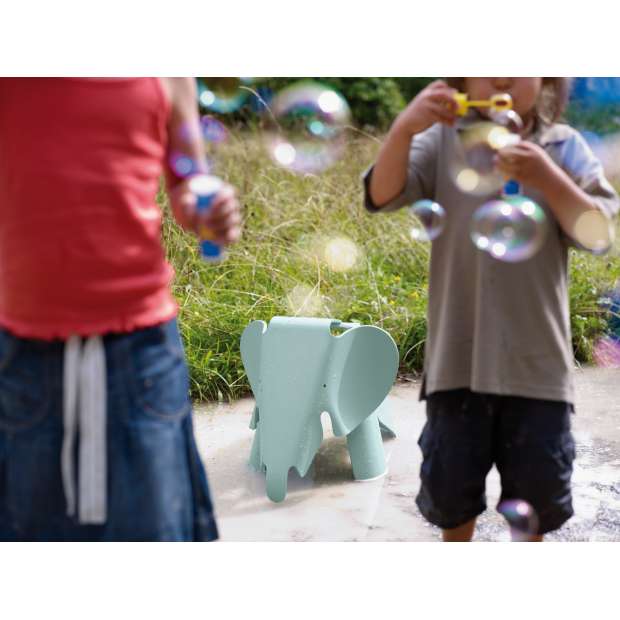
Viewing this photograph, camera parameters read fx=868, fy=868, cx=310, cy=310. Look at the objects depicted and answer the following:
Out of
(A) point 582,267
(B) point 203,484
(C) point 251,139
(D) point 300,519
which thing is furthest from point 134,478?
(C) point 251,139

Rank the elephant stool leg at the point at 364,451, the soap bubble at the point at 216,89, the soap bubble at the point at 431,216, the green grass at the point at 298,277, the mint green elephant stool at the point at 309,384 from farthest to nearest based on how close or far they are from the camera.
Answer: the green grass at the point at 298,277, the elephant stool leg at the point at 364,451, the mint green elephant stool at the point at 309,384, the soap bubble at the point at 216,89, the soap bubble at the point at 431,216

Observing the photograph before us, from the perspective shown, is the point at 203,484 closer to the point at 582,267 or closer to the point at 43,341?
the point at 43,341

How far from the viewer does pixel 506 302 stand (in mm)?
1462

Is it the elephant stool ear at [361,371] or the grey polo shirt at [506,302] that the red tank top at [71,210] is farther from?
the elephant stool ear at [361,371]

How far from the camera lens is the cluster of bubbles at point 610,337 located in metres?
3.08

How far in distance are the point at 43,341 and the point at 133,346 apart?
118 millimetres

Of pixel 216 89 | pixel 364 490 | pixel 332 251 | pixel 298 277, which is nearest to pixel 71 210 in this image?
pixel 216 89

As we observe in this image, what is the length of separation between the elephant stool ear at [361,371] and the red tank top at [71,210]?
41.1 inches

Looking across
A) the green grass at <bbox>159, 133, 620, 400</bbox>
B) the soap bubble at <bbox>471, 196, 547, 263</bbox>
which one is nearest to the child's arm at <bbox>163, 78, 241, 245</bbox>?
the soap bubble at <bbox>471, 196, 547, 263</bbox>

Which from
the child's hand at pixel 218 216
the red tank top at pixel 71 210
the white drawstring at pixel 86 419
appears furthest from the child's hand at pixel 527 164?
the white drawstring at pixel 86 419

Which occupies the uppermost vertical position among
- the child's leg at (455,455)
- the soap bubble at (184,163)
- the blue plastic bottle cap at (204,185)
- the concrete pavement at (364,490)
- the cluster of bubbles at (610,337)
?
the soap bubble at (184,163)

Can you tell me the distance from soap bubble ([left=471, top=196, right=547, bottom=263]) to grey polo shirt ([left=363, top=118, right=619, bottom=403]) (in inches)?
0.5

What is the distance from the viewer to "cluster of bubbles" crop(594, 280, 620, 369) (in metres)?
3.08

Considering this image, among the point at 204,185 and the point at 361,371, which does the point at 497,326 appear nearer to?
the point at 204,185
